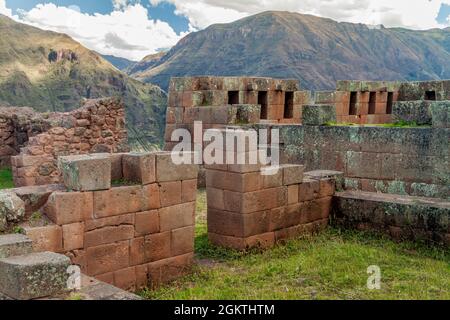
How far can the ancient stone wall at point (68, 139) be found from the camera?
592 inches

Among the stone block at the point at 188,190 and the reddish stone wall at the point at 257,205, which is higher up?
the stone block at the point at 188,190

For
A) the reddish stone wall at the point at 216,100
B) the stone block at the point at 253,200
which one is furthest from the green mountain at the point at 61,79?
the stone block at the point at 253,200

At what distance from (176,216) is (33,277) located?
119 inches

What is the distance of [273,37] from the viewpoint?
7559 inches

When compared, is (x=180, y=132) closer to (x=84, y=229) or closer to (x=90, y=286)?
(x=84, y=229)

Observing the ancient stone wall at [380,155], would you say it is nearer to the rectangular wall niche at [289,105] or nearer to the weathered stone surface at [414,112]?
the weathered stone surface at [414,112]

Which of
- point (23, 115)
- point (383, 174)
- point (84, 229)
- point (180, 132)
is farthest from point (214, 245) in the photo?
point (23, 115)

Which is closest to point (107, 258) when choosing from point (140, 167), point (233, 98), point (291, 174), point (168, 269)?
point (168, 269)

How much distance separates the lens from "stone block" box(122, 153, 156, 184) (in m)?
7.27

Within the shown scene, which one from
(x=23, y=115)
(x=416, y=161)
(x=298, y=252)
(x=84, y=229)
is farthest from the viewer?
(x=23, y=115)

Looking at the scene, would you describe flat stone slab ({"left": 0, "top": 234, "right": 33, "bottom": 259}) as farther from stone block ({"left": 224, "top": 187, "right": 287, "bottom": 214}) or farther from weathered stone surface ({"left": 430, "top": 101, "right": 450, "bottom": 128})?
weathered stone surface ({"left": 430, "top": 101, "right": 450, "bottom": 128})


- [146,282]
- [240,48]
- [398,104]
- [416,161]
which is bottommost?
[146,282]

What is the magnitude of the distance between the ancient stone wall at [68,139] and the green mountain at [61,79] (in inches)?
3041
